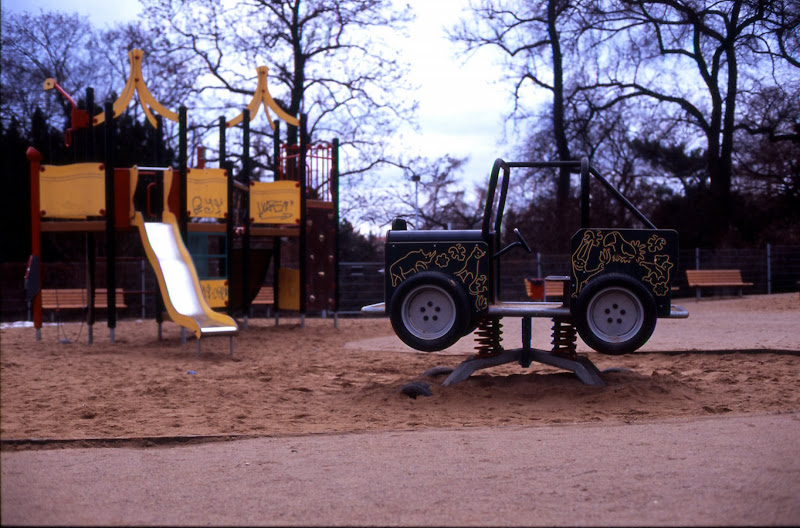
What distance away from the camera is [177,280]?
1468 cm

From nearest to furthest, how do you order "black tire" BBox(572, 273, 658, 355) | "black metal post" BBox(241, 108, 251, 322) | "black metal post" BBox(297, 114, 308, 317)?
1. "black tire" BBox(572, 273, 658, 355)
2. "black metal post" BBox(241, 108, 251, 322)
3. "black metal post" BBox(297, 114, 308, 317)

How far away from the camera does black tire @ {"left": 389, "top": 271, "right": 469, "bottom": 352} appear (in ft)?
27.3

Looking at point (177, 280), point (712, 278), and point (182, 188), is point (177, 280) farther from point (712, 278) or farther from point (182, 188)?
point (712, 278)

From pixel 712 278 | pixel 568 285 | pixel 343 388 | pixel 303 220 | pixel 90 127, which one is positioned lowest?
pixel 343 388

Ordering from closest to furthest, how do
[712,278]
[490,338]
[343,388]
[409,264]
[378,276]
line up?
[409,264] → [490,338] → [343,388] → [712,278] → [378,276]

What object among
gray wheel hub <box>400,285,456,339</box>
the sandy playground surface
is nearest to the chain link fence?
the sandy playground surface

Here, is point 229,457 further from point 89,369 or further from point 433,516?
point 89,369

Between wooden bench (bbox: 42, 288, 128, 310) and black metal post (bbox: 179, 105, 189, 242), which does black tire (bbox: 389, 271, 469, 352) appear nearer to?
black metal post (bbox: 179, 105, 189, 242)

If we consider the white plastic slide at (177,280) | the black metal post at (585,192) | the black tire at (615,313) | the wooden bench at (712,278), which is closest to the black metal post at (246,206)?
the white plastic slide at (177,280)

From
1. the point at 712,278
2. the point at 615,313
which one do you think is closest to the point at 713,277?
the point at 712,278

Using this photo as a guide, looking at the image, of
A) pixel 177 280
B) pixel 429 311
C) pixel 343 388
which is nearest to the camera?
pixel 429 311

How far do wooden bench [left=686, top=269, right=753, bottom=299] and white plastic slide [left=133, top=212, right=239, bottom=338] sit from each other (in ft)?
56.7

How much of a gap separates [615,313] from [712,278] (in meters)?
20.1

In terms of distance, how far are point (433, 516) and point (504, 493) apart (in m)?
0.64
